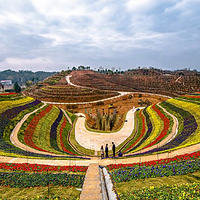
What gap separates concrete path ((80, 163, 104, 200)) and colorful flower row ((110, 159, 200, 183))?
157 cm

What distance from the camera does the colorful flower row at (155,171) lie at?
11.5 m

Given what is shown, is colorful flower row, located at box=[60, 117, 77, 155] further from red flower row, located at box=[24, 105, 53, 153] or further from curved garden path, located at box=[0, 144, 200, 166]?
curved garden path, located at box=[0, 144, 200, 166]

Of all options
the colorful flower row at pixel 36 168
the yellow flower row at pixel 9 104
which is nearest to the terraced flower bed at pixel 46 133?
the yellow flower row at pixel 9 104

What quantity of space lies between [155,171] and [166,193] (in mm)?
2807

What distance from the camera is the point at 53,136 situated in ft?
98.9

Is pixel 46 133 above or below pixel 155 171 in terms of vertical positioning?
below

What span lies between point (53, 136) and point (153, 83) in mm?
98364

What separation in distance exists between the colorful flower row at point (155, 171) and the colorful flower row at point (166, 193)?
163 cm

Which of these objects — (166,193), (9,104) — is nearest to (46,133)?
(9,104)

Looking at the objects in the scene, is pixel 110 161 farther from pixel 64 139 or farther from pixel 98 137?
pixel 64 139

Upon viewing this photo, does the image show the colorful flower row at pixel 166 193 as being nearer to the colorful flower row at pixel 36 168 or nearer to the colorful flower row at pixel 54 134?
the colorful flower row at pixel 36 168

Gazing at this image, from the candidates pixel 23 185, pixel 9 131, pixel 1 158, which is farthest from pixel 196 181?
pixel 9 131

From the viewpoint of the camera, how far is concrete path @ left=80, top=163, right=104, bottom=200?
9.04m

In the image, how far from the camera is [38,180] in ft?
37.7
